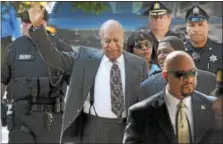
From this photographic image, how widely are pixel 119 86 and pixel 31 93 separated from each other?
55.9 inches

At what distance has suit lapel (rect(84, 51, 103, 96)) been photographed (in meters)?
5.09

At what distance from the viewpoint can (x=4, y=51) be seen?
6.70 m

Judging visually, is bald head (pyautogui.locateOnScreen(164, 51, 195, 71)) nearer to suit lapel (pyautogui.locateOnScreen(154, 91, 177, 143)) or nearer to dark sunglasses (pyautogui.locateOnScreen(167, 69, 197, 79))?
dark sunglasses (pyautogui.locateOnScreen(167, 69, 197, 79))

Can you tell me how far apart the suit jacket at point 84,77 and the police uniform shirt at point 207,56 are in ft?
1.33

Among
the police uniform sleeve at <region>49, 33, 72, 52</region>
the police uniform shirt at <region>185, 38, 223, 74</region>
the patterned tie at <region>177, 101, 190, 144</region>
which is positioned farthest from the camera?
the police uniform sleeve at <region>49, 33, 72, 52</region>

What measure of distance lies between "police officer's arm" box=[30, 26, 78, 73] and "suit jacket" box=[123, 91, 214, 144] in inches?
41.7

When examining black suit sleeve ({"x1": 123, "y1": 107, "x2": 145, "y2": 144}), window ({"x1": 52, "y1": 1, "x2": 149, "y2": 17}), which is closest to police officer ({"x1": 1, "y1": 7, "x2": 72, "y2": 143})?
window ({"x1": 52, "y1": 1, "x2": 149, "y2": 17})

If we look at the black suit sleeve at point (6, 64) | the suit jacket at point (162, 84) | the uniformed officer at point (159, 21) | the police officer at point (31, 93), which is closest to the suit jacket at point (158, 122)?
the suit jacket at point (162, 84)

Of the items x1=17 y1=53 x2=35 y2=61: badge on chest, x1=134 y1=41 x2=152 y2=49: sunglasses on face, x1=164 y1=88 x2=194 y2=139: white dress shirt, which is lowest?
x1=164 y1=88 x2=194 y2=139: white dress shirt

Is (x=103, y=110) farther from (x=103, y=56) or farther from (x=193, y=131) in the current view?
(x=193, y=131)

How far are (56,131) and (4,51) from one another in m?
0.74

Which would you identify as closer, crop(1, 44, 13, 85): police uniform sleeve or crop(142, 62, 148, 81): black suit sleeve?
crop(142, 62, 148, 81): black suit sleeve

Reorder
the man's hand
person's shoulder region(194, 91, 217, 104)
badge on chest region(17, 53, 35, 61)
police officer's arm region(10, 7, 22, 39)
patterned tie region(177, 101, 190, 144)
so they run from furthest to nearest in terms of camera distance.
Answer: police officer's arm region(10, 7, 22, 39), badge on chest region(17, 53, 35, 61), the man's hand, person's shoulder region(194, 91, 217, 104), patterned tie region(177, 101, 190, 144)

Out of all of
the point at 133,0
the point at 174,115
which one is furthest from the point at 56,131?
the point at 174,115
